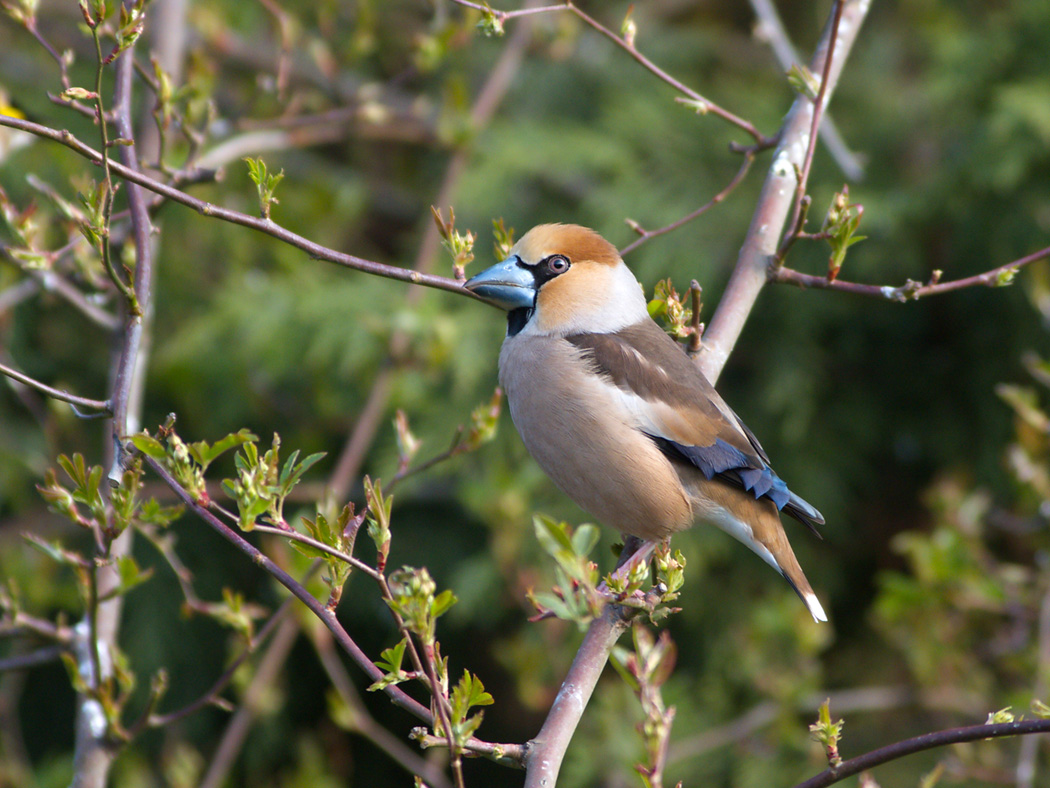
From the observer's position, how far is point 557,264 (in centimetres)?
288

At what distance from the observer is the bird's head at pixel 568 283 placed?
112 inches

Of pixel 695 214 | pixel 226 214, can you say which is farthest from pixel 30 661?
A: pixel 695 214

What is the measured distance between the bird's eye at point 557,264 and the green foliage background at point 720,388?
802 mm

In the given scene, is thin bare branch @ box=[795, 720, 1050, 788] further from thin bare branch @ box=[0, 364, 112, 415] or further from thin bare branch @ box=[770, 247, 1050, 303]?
thin bare branch @ box=[0, 364, 112, 415]

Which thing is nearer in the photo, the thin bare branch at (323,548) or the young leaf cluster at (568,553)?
the young leaf cluster at (568,553)

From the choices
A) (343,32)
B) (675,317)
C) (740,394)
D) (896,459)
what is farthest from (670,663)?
(343,32)

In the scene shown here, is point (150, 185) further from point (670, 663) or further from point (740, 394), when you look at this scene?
point (740, 394)

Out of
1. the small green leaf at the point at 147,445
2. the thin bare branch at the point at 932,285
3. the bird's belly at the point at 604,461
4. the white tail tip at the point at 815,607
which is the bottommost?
the small green leaf at the point at 147,445

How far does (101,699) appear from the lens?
211cm

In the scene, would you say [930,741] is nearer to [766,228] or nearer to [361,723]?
[766,228]

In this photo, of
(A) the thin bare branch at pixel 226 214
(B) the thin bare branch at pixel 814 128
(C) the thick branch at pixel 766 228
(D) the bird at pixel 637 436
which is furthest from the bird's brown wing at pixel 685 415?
(A) the thin bare branch at pixel 226 214

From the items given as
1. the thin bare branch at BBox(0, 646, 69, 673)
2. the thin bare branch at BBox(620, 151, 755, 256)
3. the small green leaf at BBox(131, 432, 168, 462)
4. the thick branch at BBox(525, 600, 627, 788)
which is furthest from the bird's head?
the thin bare branch at BBox(0, 646, 69, 673)

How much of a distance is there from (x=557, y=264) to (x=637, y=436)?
0.62 metres

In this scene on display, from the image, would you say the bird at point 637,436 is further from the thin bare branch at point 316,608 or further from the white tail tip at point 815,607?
the thin bare branch at point 316,608
